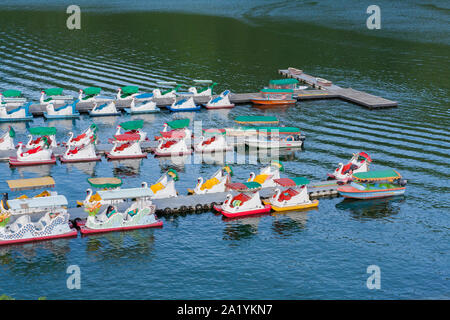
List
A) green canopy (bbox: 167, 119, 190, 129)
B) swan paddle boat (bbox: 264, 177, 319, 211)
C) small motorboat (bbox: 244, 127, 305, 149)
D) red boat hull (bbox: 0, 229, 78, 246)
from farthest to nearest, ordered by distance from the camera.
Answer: green canopy (bbox: 167, 119, 190, 129)
small motorboat (bbox: 244, 127, 305, 149)
swan paddle boat (bbox: 264, 177, 319, 211)
red boat hull (bbox: 0, 229, 78, 246)

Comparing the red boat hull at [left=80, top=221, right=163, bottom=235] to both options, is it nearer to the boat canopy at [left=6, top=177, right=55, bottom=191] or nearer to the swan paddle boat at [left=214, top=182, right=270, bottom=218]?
the swan paddle boat at [left=214, top=182, right=270, bottom=218]

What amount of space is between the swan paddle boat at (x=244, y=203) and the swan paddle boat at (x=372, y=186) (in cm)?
1017

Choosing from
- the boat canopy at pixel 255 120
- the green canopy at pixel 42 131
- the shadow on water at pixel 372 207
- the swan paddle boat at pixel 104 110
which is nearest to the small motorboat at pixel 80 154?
the green canopy at pixel 42 131

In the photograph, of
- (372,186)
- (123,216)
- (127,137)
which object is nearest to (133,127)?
(127,137)

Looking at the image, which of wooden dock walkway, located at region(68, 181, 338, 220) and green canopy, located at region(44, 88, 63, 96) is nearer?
wooden dock walkway, located at region(68, 181, 338, 220)

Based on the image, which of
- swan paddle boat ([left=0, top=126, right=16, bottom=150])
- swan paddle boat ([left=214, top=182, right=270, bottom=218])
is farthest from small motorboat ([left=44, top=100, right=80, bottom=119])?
swan paddle boat ([left=214, top=182, right=270, bottom=218])

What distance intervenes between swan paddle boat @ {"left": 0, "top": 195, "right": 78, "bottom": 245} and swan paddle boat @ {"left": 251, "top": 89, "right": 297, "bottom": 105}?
2320 inches

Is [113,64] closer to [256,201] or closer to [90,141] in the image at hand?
[90,141]

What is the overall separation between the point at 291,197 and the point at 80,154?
29081mm

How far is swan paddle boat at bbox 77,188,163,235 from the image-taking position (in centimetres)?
6112

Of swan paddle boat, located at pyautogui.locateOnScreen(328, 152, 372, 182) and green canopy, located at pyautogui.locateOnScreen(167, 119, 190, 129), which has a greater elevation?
green canopy, located at pyautogui.locateOnScreen(167, 119, 190, 129)

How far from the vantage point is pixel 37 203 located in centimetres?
6041

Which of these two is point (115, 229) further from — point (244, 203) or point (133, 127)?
point (133, 127)

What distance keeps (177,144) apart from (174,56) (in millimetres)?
66941
